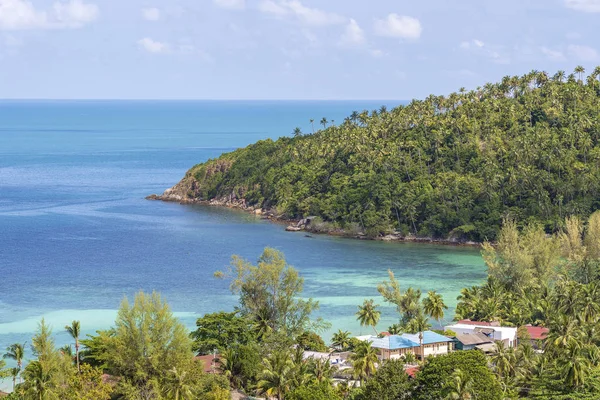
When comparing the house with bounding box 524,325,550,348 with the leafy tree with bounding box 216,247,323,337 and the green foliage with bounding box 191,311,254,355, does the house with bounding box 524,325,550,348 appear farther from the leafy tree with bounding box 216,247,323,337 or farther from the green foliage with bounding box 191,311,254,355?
the green foliage with bounding box 191,311,254,355

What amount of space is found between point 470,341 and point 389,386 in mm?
14238

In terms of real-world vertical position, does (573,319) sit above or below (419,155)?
below

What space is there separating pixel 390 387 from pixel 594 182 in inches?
2692

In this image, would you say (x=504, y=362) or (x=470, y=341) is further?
(x=470, y=341)

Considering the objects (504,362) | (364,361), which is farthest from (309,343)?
(504,362)

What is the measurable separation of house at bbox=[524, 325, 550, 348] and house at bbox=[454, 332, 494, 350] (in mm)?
3111

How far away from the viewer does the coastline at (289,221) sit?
106000mm

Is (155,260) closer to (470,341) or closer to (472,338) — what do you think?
(472,338)

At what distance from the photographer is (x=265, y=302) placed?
59.8m

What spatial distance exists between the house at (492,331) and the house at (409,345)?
Result: 3197 mm

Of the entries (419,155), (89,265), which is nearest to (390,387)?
(89,265)

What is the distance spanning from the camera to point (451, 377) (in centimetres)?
4209

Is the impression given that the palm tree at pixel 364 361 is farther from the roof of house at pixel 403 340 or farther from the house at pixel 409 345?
the roof of house at pixel 403 340

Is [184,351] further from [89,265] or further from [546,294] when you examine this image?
[89,265]
